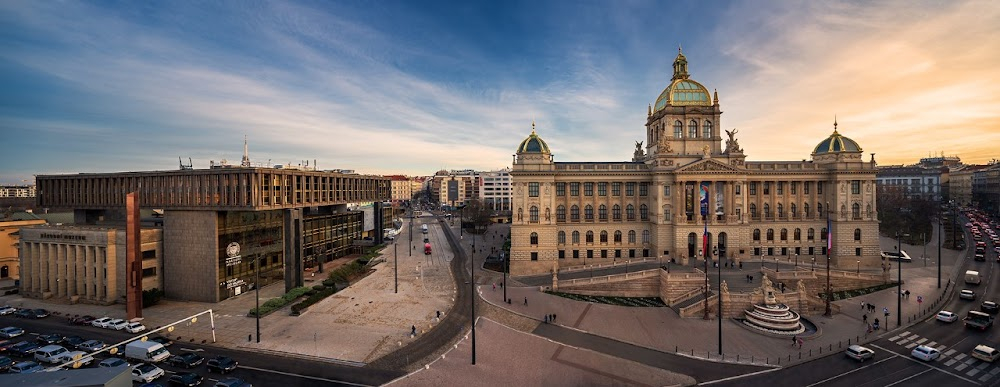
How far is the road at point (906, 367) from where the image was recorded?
3347 cm

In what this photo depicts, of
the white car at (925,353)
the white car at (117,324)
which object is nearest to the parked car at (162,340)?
the white car at (117,324)

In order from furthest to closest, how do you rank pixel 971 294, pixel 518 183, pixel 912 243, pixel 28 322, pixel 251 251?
1. pixel 912 243
2. pixel 518 183
3. pixel 251 251
4. pixel 971 294
5. pixel 28 322

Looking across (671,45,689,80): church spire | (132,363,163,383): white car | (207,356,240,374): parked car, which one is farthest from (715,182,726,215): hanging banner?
(132,363,163,383): white car

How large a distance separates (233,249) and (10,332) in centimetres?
2063

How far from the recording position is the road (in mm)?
33469

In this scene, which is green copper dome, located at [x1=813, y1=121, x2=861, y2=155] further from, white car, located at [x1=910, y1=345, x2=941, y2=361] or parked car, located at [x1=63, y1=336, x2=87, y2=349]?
parked car, located at [x1=63, y1=336, x2=87, y2=349]

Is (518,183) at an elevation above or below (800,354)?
above

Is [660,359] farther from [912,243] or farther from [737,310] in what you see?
[912,243]

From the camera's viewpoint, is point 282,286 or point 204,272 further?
point 282,286

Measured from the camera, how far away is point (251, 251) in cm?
6038

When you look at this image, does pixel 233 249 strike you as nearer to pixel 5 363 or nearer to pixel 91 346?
pixel 91 346

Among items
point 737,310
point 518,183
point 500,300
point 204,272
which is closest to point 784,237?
point 737,310

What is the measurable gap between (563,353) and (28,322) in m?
59.8

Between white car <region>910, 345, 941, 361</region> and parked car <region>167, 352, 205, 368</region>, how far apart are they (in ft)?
203
